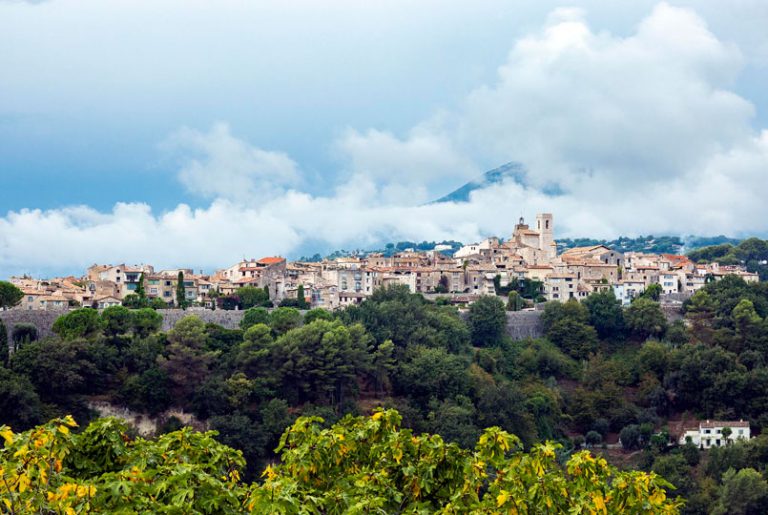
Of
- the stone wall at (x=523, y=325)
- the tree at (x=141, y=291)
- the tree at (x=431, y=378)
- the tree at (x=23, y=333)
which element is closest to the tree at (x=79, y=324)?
the tree at (x=23, y=333)

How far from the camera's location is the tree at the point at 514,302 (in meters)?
52.1

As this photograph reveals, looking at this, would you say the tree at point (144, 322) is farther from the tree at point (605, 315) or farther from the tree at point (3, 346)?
the tree at point (605, 315)

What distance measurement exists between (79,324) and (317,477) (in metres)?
29.1

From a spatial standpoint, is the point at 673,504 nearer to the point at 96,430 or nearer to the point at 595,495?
the point at 595,495

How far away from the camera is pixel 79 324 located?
38.1m

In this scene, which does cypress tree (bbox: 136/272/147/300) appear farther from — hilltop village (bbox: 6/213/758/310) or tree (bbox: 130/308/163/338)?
tree (bbox: 130/308/163/338)

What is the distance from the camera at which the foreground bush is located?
8977 millimetres

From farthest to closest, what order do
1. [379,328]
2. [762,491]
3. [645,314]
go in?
[645,314] → [379,328] → [762,491]

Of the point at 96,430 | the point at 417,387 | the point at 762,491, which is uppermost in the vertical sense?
the point at 96,430

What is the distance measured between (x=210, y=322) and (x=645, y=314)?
66.1 ft

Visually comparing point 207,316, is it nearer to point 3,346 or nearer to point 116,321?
point 116,321

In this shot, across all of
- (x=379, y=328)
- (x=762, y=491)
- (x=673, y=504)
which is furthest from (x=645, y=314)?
(x=673, y=504)

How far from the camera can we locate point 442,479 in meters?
10.6

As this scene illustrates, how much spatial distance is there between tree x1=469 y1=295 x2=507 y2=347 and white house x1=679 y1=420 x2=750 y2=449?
9765 mm
